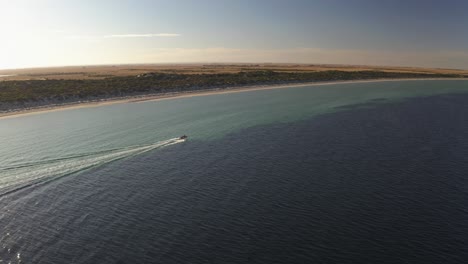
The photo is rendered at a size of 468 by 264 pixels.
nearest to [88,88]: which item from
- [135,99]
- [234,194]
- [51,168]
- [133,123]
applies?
[135,99]

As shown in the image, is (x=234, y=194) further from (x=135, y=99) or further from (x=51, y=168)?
(x=135, y=99)

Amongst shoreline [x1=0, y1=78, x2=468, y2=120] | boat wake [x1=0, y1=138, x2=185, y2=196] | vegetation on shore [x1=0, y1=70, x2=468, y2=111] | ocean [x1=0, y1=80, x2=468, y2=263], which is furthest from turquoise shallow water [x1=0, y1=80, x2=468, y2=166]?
vegetation on shore [x1=0, y1=70, x2=468, y2=111]

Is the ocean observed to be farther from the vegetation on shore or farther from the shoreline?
the vegetation on shore

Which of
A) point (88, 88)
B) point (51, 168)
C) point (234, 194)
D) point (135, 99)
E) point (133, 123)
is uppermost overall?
point (88, 88)

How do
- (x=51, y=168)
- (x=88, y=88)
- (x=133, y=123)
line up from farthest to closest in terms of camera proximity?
(x=88, y=88)
(x=133, y=123)
(x=51, y=168)

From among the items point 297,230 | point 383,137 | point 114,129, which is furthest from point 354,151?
point 114,129

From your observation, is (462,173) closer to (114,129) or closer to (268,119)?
(268,119)
